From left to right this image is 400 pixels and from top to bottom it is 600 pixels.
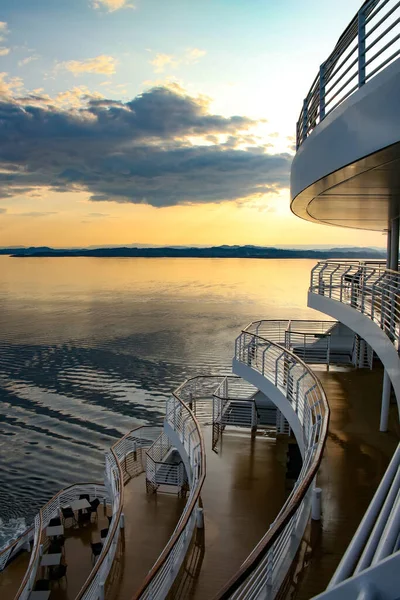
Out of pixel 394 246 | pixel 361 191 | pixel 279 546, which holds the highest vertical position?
pixel 361 191

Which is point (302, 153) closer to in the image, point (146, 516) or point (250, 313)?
point (146, 516)

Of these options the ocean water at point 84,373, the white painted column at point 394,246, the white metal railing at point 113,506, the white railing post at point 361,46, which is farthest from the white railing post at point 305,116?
the ocean water at point 84,373

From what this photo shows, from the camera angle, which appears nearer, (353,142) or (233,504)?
(353,142)

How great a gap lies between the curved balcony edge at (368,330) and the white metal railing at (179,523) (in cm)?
347

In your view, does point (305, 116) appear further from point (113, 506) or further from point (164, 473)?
point (164, 473)

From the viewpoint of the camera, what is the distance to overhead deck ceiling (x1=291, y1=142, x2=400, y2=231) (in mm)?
6069

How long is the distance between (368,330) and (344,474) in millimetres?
2986

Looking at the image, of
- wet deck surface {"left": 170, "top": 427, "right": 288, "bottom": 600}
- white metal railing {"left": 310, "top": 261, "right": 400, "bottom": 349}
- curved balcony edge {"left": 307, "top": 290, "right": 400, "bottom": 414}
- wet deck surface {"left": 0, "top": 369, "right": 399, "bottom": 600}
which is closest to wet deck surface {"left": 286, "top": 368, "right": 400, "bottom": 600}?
wet deck surface {"left": 0, "top": 369, "right": 399, "bottom": 600}

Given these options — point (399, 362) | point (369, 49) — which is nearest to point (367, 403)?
point (399, 362)

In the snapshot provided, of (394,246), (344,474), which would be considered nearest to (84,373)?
(394,246)

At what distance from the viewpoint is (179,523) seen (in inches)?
269

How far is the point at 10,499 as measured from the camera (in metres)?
19.0

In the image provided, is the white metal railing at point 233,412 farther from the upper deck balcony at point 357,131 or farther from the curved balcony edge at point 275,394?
the upper deck balcony at point 357,131

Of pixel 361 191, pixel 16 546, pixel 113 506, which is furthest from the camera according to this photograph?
pixel 16 546
